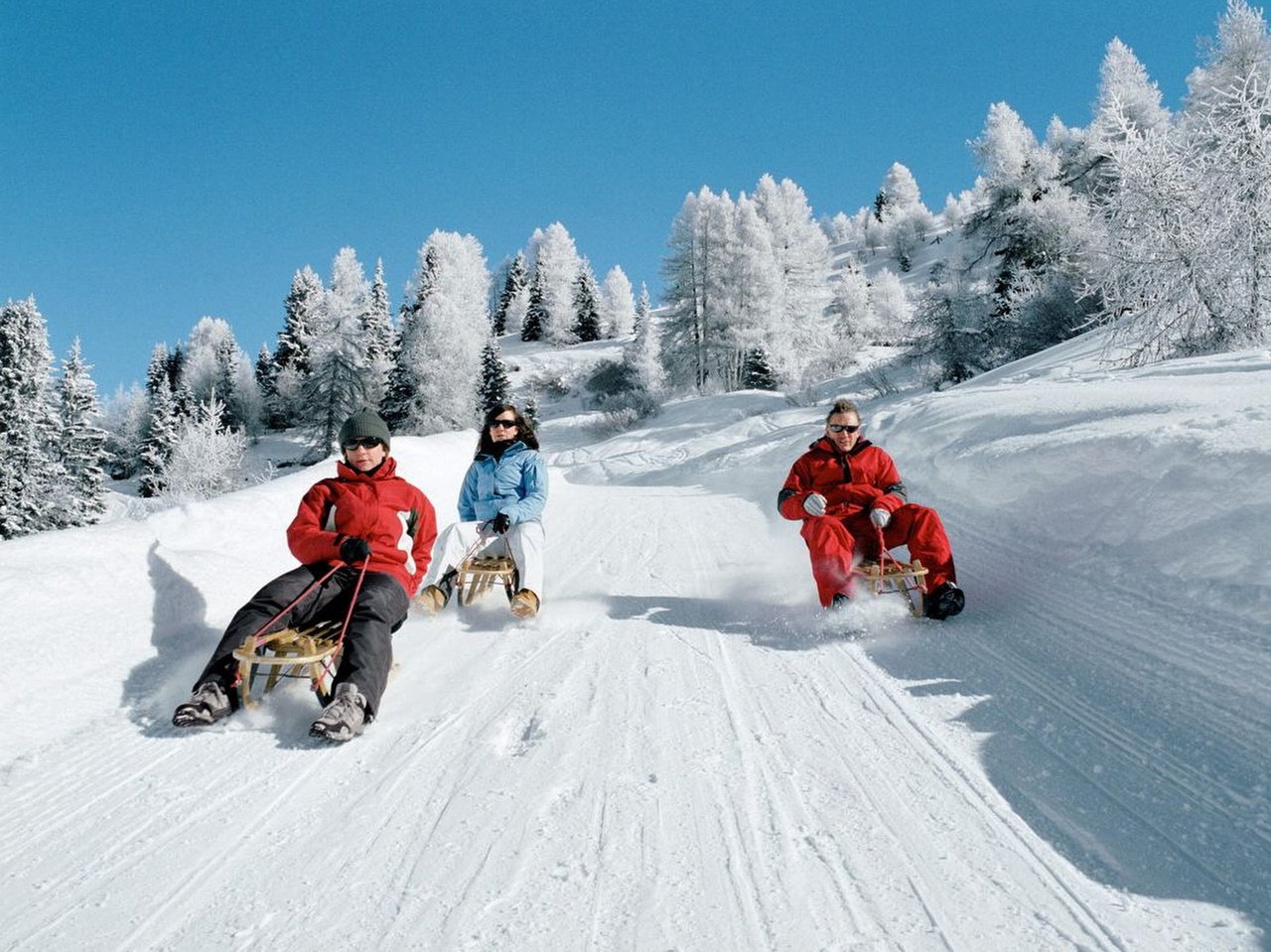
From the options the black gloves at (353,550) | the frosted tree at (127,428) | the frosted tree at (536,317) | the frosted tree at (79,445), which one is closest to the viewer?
the black gloves at (353,550)

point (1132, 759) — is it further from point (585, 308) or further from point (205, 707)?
point (585, 308)

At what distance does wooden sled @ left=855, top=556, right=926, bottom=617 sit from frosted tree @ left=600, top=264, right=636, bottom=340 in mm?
60242

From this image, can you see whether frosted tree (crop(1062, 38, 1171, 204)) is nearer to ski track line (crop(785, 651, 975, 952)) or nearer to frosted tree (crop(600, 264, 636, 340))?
ski track line (crop(785, 651, 975, 952))

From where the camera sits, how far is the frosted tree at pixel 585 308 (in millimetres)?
60031

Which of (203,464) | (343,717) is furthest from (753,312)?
(343,717)

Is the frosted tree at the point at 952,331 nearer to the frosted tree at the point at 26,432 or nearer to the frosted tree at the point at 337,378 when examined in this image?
the frosted tree at the point at 337,378

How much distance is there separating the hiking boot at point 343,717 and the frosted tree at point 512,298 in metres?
65.9

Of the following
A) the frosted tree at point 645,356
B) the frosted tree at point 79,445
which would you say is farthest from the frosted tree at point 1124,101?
the frosted tree at point 79,445

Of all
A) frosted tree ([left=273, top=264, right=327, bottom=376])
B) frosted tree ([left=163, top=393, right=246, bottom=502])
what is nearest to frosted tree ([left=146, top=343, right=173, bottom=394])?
frosted tree ([left=273, top=264, right=327, bottom=376])

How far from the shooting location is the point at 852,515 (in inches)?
171

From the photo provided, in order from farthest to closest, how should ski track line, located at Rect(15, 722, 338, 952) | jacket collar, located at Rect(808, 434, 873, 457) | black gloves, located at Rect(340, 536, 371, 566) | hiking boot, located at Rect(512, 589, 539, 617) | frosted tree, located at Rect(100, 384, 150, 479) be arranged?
frosted tree, located at Rect(100, 384, 150, 479) → jacket collar, located at Rect(808, 434, 873, 457) → hiking boot, located at Rect(512, 589, 539, 617) → black gloves, located at Rect(340, 536, 371, 566) → ski track line, located at Rect(15, 722, 338, 952)

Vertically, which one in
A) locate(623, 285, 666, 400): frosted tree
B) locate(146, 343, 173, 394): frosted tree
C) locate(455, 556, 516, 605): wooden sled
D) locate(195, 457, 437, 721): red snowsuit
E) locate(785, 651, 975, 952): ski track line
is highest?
locate(146, 343, 173, 394): frosted tree

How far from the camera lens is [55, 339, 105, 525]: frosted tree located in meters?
24.1

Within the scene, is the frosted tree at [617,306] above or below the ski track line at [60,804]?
above
